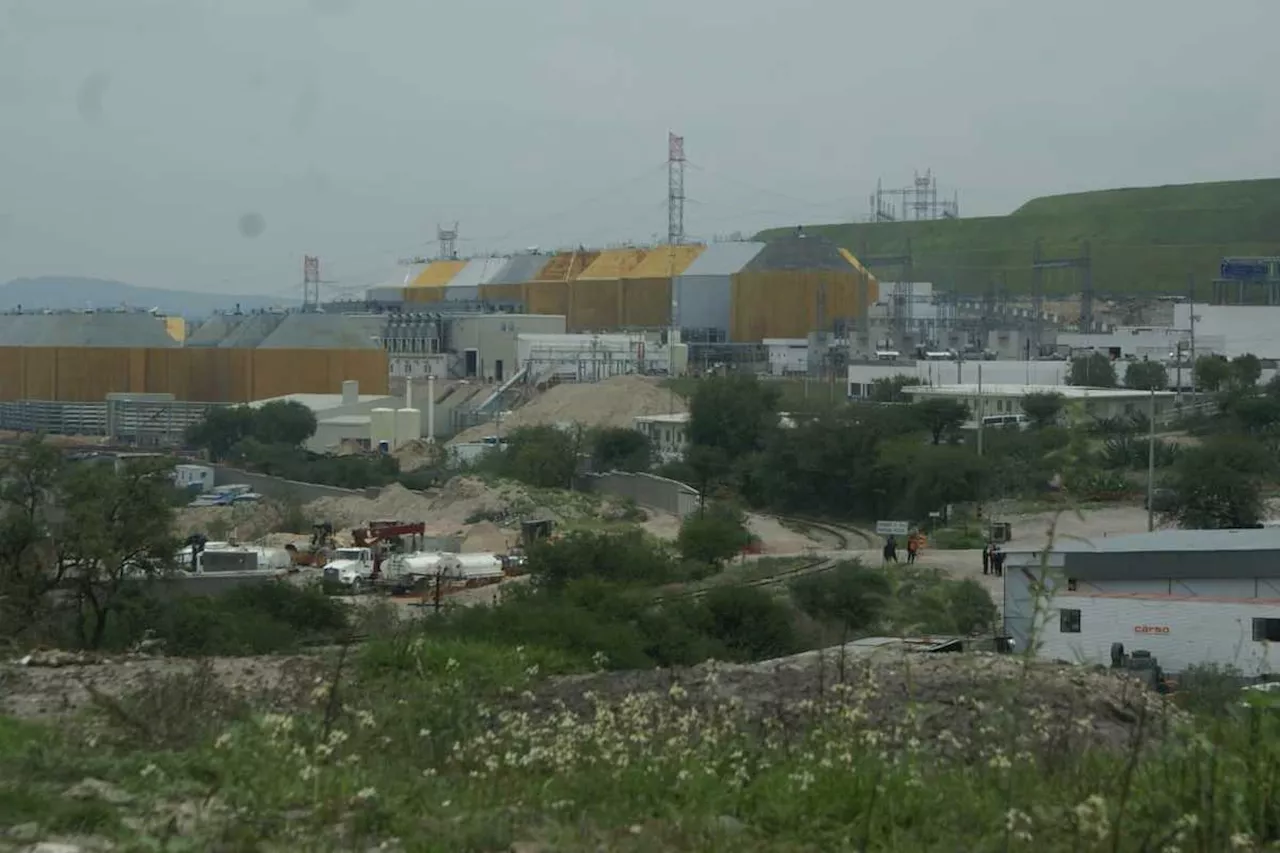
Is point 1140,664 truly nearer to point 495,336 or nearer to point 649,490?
point 649,490

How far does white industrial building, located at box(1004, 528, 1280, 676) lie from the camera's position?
768cm

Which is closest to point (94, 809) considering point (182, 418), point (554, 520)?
point (554, 520)

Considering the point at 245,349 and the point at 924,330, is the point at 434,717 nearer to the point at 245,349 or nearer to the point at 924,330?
the point at 245,349

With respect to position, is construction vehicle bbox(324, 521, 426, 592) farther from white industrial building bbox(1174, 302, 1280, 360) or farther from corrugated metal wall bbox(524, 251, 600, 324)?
corrugated metal wall bbox(524, 251, 600, 324)

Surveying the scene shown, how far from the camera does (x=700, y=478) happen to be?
2192 centimetres

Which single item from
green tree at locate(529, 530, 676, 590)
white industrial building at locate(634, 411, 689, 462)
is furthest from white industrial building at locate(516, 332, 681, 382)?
green tree at locate(529, 530, 676, 590)

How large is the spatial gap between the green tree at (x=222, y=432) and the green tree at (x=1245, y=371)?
15.0 m

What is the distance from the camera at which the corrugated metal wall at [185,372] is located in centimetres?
3184

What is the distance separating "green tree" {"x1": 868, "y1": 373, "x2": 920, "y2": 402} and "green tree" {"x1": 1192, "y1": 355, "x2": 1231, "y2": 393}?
14.3 ft

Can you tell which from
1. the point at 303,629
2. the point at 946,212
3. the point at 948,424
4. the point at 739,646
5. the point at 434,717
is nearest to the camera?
the point at 434,717

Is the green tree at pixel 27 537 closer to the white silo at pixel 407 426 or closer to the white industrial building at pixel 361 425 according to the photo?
the white industrial building at pixel 361 425

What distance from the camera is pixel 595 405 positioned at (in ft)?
93.5

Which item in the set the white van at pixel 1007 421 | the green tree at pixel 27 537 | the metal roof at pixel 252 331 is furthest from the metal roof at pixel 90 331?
the green tree at pixel 27 537

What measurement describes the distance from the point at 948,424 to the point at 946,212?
46.9 m
